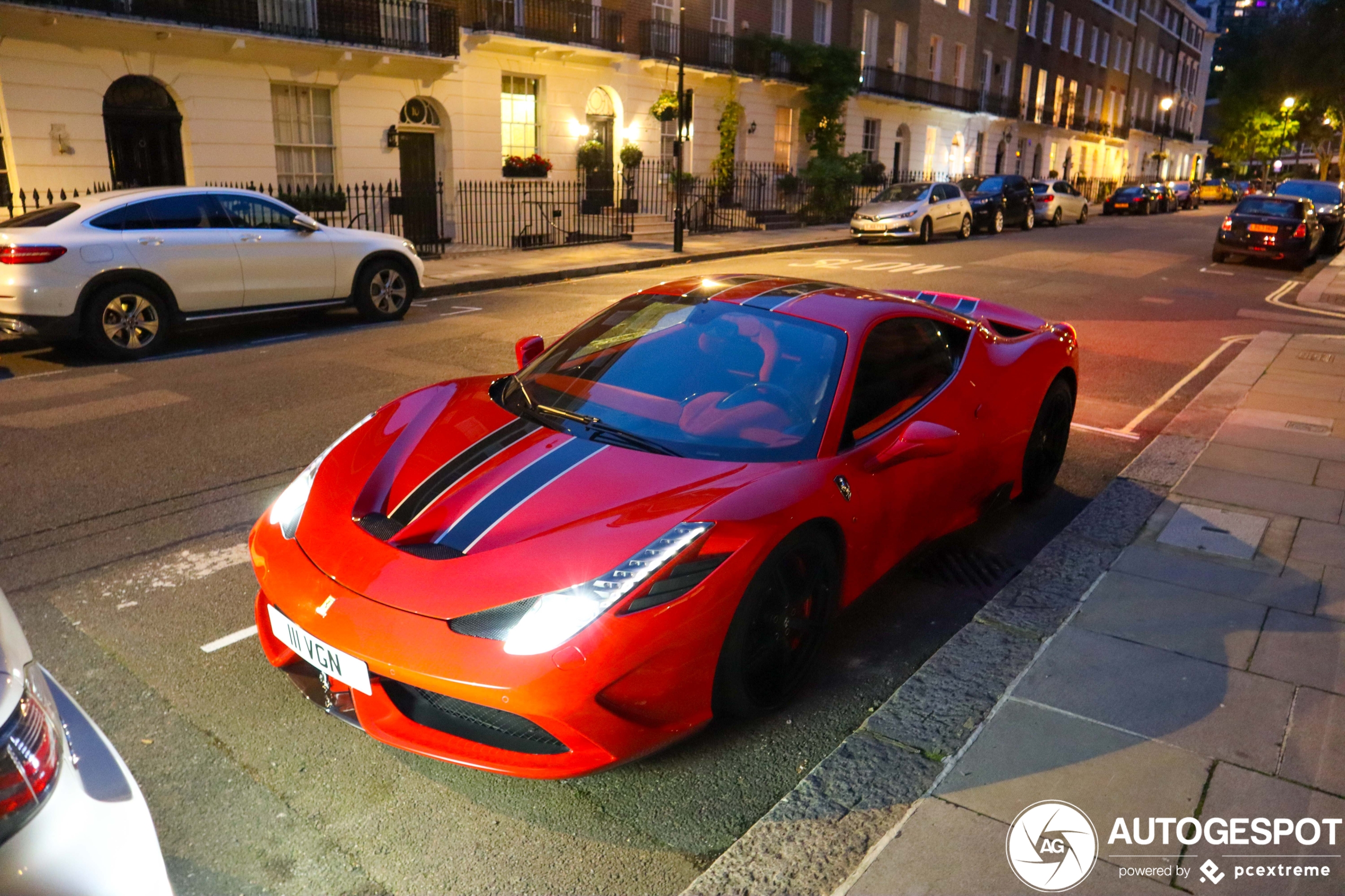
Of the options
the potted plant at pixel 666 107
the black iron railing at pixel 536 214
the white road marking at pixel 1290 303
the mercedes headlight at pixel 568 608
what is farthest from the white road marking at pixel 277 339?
the potted plant at pixel 666 107

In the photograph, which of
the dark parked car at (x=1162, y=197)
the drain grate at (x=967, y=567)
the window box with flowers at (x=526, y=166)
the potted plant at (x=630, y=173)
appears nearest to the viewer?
the drain grate at (x=967, y=567)

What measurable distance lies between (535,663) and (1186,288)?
17004 millimetres

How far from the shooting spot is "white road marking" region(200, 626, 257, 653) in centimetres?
379

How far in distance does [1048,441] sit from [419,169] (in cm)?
1845

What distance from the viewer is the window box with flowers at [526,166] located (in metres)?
22.5

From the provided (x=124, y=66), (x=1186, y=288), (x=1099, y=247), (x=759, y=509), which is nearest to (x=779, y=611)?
(x=759, y=509)

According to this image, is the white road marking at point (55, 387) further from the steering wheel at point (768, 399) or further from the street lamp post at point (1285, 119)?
the street lamp post at point (1285, 119)

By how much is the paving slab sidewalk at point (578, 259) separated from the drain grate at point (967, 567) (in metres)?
10.9

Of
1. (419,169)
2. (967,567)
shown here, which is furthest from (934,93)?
(967,567)

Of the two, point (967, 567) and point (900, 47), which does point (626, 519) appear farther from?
point (900, 47)

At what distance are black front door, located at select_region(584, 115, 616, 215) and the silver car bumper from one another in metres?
23.2

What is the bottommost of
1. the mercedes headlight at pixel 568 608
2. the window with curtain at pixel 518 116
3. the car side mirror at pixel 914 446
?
the mercedes headlight at pixel 568 608

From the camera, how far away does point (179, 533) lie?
4973mm

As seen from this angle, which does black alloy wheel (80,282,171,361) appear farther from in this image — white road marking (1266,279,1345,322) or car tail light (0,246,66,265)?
white road marking (1266,279,1345,322)
